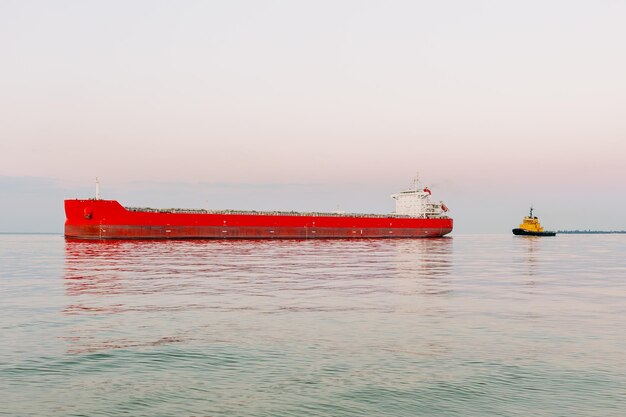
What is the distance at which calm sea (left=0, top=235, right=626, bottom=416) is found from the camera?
8.53 metres

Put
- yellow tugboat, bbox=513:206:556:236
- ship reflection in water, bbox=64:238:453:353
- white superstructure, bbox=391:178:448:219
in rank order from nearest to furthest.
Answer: ship reflection in water, bbox=64:238:453:353 → white superstructure, bbox=391:178:448:219 → yellow tugboat, bbox=513:206:556:236

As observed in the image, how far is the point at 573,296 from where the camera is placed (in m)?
21.6

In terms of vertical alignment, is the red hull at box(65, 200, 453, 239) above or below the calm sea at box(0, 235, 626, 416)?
above

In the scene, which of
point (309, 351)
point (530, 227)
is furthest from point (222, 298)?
point (530, 227)

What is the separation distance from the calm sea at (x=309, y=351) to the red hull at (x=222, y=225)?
44.9 meters

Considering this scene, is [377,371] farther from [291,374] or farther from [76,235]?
[76,235]

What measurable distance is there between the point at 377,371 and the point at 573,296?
1450 cm

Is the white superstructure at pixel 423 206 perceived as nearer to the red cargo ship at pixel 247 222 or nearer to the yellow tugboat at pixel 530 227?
the red cargo ship at pixel 247 222

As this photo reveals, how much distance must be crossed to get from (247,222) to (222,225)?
415cm

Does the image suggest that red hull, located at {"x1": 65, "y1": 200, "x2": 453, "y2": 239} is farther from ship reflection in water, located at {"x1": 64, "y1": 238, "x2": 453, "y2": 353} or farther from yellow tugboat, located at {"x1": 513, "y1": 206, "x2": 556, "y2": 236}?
yellow tugboat, located at {"x1": 513, "y1": 206, "x2": 556, "y2": 236}

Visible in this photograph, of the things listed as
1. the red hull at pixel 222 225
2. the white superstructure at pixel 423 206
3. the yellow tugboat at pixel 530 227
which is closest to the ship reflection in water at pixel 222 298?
the red hull at pixel 222 225

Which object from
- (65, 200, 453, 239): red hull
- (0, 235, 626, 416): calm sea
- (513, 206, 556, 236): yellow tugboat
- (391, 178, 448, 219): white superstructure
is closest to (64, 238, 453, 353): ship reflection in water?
(0, 235, 626, 416): calm sea

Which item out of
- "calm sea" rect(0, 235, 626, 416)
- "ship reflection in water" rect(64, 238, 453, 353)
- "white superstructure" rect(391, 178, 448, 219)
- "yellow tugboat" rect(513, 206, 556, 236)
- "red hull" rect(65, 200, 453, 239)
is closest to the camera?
"calm sea" rect(0, 235, 626, 416)

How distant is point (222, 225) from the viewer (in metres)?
76.5
